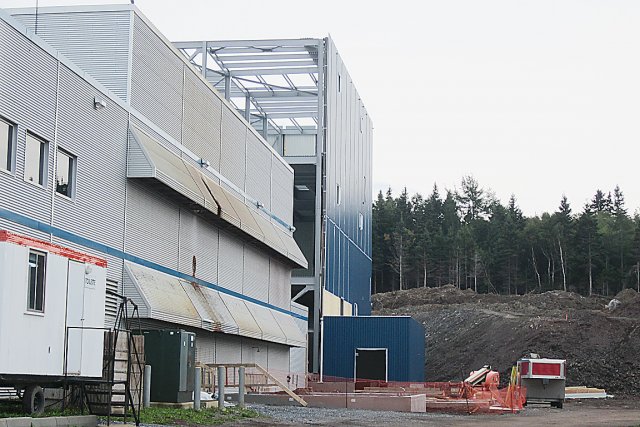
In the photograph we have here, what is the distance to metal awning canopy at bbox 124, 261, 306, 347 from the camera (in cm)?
2872

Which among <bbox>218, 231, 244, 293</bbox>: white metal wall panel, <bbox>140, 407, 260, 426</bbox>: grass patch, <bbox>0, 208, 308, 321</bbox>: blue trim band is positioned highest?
<bbox>218, 231, 244, 293</bbox>: white metal wall panel

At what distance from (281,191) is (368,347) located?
31.6 ft

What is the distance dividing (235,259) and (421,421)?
1349 centimetres

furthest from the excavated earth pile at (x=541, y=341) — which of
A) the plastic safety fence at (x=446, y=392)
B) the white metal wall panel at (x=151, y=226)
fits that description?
the white metal wall panel at (x=151, y=226)

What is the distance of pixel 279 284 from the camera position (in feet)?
164

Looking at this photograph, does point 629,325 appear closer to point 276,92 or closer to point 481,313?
point 481,313

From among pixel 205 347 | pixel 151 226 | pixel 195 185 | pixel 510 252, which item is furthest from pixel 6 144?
pixel 510 252

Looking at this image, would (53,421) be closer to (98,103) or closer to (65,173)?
(65,173)

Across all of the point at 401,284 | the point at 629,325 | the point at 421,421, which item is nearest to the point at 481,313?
the point at 629,325

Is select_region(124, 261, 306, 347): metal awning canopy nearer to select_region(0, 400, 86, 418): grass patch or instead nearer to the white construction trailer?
select_region(0, 400, 86, 418): grass patch

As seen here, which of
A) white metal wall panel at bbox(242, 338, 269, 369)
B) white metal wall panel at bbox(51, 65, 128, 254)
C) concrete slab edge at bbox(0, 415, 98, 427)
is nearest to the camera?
concrete slab edge at bbox(0, 415, 98, 427)

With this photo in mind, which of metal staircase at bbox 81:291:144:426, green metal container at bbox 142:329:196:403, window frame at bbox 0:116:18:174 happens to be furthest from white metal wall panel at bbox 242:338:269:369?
window frame at bbox 0:116:18:174

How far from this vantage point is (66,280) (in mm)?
19375

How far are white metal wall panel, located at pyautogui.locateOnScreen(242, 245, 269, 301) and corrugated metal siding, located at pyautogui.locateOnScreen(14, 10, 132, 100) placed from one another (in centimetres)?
1484
